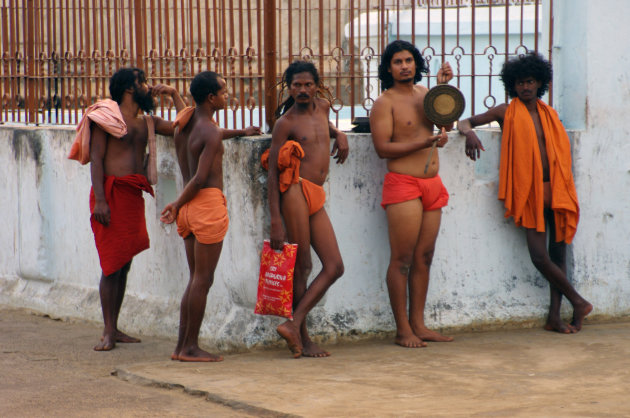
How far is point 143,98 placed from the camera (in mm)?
6043

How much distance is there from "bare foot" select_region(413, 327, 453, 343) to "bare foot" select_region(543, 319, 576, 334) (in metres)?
0.81

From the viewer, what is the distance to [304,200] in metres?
5.56

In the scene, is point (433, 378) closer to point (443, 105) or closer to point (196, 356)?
point (196, 356)

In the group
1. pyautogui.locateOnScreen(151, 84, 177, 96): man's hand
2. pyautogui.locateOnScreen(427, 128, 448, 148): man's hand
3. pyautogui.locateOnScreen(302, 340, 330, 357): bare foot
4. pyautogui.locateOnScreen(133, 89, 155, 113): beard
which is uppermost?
pyautogui.locateOnScreen(151, 84, 177, 96): man's hand

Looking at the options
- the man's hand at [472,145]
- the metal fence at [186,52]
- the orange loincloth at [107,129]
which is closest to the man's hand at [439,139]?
A: the man's hand at [472,145]

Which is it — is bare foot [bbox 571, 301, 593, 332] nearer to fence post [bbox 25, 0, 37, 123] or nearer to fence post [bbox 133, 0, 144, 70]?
fence post [bbox 133, 0, 144, 70]

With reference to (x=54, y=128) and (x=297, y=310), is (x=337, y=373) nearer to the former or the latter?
(x=297, y=310)

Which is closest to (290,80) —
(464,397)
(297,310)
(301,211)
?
(301,211)

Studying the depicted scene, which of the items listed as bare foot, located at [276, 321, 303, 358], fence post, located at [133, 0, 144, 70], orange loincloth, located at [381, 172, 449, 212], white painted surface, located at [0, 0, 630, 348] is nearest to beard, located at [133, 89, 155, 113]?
white painted surface, located at [0, 0, 630, 348]

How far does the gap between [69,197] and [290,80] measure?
98.7 inches

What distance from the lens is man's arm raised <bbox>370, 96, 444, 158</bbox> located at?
5.68 m

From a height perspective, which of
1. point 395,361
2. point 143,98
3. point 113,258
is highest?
point 143,98

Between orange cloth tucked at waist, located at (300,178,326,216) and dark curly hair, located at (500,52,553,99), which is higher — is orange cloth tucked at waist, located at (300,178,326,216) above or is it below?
below

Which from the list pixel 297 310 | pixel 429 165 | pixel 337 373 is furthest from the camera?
pixel 429 165
